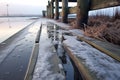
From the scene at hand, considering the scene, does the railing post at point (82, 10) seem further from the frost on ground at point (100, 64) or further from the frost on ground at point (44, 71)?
the frost on ground at point (44, 71)

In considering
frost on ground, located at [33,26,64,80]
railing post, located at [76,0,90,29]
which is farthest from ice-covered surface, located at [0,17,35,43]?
frost on ground, located at [33,26,64,80]

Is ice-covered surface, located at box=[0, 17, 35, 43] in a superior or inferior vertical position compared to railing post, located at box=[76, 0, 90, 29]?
inferior

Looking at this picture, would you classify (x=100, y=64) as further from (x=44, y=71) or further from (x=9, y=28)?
(x=9, y=28)

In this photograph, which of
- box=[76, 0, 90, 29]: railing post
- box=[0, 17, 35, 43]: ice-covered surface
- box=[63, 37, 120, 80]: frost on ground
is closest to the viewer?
box=[63, 37, 120, 80]: frost on ground

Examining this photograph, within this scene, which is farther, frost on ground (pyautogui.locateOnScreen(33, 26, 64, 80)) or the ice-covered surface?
the ice-covered surface

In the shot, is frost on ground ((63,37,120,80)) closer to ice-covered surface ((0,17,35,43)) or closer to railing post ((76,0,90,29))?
ice-covered surface ((0,17,35,43))

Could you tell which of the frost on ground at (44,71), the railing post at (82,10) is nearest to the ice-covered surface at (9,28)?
the railing post at (82,10)

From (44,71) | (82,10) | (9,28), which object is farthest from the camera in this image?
(9,28)

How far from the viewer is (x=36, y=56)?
207cm

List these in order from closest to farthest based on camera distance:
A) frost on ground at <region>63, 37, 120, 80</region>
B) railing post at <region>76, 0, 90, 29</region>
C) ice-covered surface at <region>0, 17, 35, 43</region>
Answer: frost on ground at <region>63, 37, 120, 80</region> → railing post at <region>76, 0, 90, 29</region> → ice-covered surface at <region>0, 17, 35, 43</region>

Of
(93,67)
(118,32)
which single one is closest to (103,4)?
(118,32)

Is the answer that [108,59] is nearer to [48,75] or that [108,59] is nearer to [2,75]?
[48,75]

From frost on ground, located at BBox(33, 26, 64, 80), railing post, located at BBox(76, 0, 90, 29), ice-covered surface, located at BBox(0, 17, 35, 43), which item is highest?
railing post, located at BBox(76, 0, 90, 29)

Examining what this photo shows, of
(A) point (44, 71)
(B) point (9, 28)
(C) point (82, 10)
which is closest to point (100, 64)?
(A) point (44, 71)
